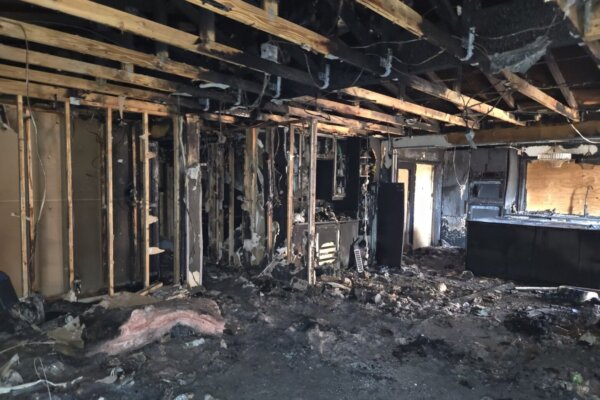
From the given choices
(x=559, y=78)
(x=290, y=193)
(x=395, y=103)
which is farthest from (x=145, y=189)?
(x=559, y=78)

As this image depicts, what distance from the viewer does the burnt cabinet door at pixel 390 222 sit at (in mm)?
6012

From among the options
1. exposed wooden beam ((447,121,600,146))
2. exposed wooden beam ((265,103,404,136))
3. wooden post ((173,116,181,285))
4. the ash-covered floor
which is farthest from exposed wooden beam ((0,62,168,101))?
exposed wooden beam ((447,121,600,146))

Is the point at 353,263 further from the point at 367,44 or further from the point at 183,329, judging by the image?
the point at 367,44

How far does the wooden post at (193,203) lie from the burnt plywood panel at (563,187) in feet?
24.2

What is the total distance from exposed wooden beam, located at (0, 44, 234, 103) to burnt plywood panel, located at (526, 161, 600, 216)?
765 cm

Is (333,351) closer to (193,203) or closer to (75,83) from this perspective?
(193,203)

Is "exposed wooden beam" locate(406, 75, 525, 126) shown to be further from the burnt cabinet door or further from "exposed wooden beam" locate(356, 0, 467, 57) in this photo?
the burnt cabinet door

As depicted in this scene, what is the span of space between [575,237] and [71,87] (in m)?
6.33

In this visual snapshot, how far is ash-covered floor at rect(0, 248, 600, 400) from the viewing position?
246 centimetres

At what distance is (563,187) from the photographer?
794 centimetres

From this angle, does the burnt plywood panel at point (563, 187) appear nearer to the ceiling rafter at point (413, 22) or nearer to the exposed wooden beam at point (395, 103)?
the exposed wooden beam at point (395, 103)

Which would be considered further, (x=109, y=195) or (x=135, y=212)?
(x=135, y=212)

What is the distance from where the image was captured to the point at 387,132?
5.81 metres

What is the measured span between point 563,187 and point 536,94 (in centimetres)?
569
